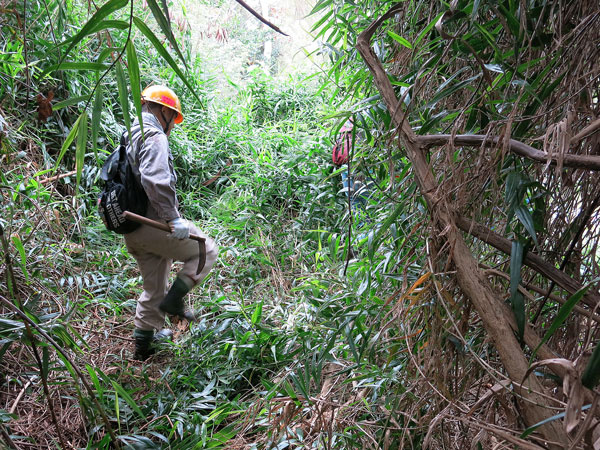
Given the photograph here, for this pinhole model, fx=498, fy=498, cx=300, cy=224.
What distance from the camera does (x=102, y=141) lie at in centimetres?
439

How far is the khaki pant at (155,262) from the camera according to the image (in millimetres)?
2854

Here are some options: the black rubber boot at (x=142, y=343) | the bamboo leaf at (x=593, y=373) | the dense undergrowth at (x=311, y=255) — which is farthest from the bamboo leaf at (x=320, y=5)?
the black rubber boot at (x=142, y=343)

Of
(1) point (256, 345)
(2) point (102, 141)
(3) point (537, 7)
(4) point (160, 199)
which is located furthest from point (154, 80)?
(3) point (537, 7)

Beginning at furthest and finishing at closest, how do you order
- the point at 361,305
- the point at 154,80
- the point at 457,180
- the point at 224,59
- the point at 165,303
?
the point at 224,59
the point at 154,80
the point at 165,303
the point at 361,305
the point at 457,180

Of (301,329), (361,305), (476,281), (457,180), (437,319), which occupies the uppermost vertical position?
(457,180)

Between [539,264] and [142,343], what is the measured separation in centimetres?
242

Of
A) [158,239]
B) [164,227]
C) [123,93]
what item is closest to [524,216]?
[123,93]

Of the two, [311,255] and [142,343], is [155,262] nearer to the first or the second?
[142,343]

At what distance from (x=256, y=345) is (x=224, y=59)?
6.47 meters

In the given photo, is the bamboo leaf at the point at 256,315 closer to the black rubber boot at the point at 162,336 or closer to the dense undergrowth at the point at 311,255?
the dense undergrowth at the point at 311,255

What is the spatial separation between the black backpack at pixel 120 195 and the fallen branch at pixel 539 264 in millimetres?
2085

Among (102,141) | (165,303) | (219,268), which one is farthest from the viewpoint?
(102,141)

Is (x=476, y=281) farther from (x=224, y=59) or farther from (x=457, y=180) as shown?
(x=224, y=59)

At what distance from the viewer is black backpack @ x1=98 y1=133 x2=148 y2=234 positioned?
8.82 feet
